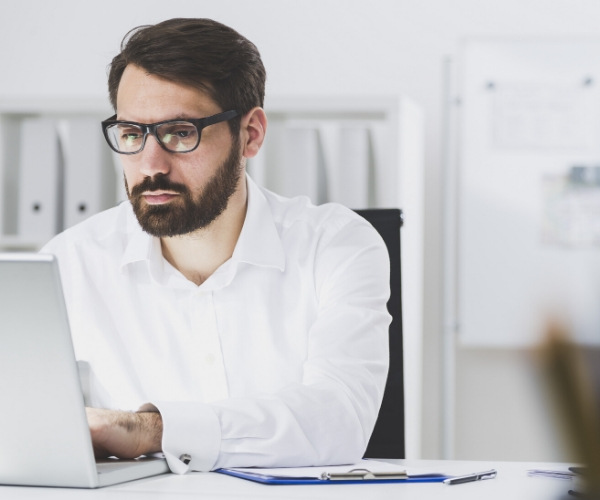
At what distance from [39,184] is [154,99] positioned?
1319 mm

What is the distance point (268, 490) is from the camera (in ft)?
2.70

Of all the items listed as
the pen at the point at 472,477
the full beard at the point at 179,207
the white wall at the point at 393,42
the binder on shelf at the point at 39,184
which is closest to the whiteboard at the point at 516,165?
the white wall at the point at 393,42

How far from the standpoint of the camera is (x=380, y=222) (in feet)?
5.08

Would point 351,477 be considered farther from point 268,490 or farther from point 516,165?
point 516,165

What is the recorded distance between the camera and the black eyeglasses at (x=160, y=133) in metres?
1.38

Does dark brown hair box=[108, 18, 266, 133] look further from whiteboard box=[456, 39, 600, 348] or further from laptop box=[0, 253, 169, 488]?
whiteboard box=[456, 39, 600, 348]

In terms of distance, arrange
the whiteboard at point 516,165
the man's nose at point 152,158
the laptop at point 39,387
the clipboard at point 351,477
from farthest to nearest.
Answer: the whiteboard at point 516,165, the man's nose at point 152,158, the clipboard at point 351,477, the laptop at point 39,387

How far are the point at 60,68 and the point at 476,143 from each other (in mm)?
1565

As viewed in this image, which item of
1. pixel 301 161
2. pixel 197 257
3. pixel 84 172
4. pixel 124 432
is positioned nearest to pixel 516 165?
pixel 301 161

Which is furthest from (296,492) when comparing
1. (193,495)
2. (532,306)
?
(532,306)

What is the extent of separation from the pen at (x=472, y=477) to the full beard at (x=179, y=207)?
0.68m

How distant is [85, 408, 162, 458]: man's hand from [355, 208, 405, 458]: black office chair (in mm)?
558

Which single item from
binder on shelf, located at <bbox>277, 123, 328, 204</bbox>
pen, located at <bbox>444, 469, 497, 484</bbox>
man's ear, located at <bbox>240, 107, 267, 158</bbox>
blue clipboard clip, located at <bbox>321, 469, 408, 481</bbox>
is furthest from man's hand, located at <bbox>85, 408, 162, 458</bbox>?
binder on shelf, located at <bbox>277, 123, 328, 204</bbox>

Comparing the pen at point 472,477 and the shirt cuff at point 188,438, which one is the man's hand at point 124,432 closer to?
the shirt cuff at point 188,438
